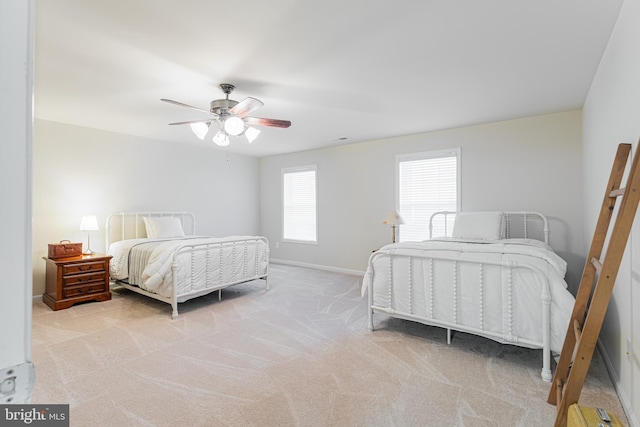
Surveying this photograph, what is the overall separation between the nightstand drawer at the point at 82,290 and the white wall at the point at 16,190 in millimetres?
4223

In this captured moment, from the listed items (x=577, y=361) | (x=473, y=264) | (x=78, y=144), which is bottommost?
(x=577, y=361)

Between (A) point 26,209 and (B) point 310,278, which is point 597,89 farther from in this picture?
(B) point 310,278

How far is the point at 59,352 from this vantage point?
2637mm

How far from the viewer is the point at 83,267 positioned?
3.94m

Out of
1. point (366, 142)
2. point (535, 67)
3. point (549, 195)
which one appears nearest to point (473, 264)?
point (535, 67)

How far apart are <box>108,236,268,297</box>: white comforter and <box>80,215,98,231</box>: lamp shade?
384 millimetres

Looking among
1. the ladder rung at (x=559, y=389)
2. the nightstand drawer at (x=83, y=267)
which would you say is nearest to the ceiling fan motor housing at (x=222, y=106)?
the nightstand drawer at (x=83, y=267)

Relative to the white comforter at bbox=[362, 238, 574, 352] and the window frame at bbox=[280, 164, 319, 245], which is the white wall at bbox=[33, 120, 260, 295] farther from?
the white comforter at bbox=[362, 238, 574, 352]

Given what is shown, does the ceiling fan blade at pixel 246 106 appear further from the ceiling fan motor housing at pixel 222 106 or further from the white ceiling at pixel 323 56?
the white ceiling at pixel 323 56

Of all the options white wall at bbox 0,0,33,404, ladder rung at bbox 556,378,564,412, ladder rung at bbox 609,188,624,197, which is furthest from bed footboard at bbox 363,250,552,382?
white wall at bbox 0,0,33,404

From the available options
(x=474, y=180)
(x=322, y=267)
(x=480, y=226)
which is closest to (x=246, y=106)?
(x=480, y=226)

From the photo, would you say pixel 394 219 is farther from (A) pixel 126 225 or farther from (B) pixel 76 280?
(B) pixel 76 280

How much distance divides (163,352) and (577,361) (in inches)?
111

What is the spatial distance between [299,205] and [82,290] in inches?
A: 149
